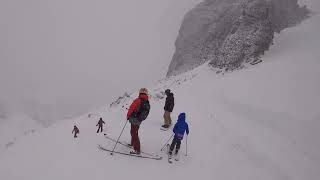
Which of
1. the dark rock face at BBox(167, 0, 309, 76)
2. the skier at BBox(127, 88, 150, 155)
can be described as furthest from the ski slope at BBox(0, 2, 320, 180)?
the dark rock face at BBox(167, 0, 309, 76)

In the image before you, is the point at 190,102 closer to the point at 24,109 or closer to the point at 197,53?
the point at 197,53

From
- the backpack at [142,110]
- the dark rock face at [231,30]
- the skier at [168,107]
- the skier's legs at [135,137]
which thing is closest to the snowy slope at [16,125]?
the dark rock face at [231,30]

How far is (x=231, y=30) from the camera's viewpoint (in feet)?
104

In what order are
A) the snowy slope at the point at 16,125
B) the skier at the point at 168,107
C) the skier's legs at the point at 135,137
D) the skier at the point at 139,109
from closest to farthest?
the skier at the point at 139,109 < the skier's legs at the point at 135,137 < the skier at the point at 168,107 < the snowy slope at the point at 16,125

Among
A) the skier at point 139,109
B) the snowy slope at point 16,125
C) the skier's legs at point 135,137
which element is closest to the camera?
the skier at point 139,109

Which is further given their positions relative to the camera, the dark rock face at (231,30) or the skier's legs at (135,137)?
the dark rock face at (231,30)

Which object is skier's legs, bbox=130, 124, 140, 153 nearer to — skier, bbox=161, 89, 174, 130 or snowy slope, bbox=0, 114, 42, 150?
skier, bbox=161, 89, 174, 130

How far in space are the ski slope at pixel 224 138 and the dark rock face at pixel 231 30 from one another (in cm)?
320

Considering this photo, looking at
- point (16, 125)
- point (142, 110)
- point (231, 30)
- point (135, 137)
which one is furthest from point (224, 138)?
point (16, 125)

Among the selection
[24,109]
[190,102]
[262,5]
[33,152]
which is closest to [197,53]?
[262,5]

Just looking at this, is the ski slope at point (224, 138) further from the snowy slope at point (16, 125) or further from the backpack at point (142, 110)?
the snowy slope at point (16, 125)

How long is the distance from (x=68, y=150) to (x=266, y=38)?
73.2 feet

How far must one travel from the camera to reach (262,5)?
102 ft

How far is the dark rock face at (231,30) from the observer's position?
28497mm
